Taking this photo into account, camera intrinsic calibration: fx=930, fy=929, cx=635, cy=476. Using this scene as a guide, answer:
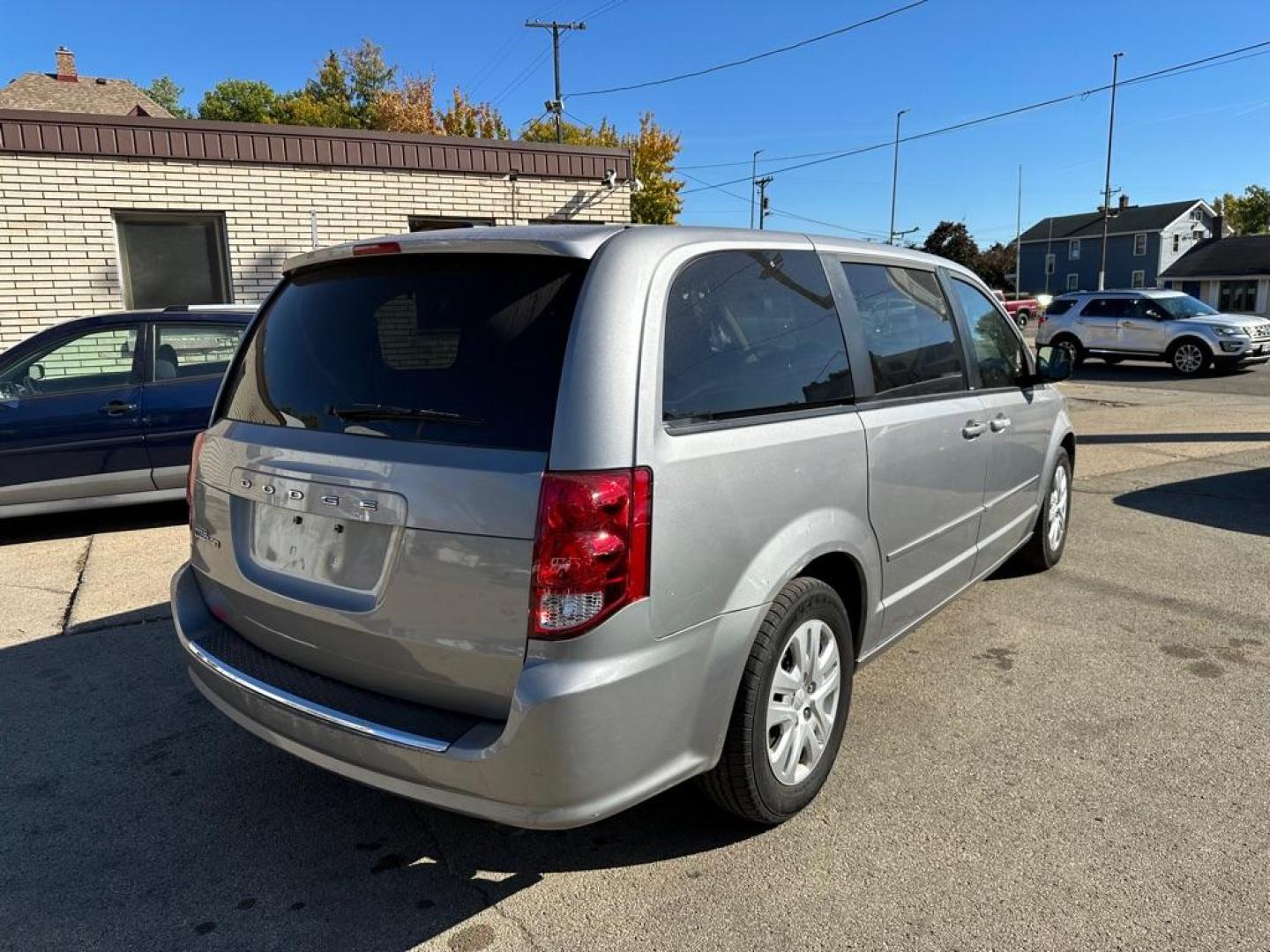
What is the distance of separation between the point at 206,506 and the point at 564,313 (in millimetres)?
1431

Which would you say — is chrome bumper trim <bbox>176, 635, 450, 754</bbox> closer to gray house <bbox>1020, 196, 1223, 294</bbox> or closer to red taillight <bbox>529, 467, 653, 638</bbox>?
red taillight <bbox>529, 467, 653, 638</bbox>

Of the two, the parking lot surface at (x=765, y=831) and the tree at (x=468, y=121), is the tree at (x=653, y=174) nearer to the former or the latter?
the tree at (x=468, y=121)

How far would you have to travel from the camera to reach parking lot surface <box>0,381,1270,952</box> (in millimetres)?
2439

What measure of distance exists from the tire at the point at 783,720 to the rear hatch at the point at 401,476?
2.41ft

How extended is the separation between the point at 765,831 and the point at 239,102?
209ft

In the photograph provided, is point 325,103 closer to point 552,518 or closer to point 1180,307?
point 1180,307

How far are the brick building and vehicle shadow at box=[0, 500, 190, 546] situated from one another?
2.86 m

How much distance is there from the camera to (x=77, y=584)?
216 inches

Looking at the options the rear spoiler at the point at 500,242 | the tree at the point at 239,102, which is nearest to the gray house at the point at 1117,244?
the tree at the point at 239,102

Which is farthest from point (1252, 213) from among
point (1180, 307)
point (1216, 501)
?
point (1216, 501)

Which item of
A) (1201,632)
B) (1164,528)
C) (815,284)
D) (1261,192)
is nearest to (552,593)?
(815,284)

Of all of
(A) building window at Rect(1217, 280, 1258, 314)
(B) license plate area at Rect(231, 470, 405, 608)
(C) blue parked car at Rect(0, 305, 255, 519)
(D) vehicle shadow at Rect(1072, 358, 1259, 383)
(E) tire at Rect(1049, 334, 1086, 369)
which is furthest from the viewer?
(A) building window at Rect(1217, 280, 1258, 314)

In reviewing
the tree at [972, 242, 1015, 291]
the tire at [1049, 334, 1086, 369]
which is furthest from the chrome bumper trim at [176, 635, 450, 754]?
the tree at [972, 242, 1015, 291]

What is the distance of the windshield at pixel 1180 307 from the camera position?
20234 millimetres
